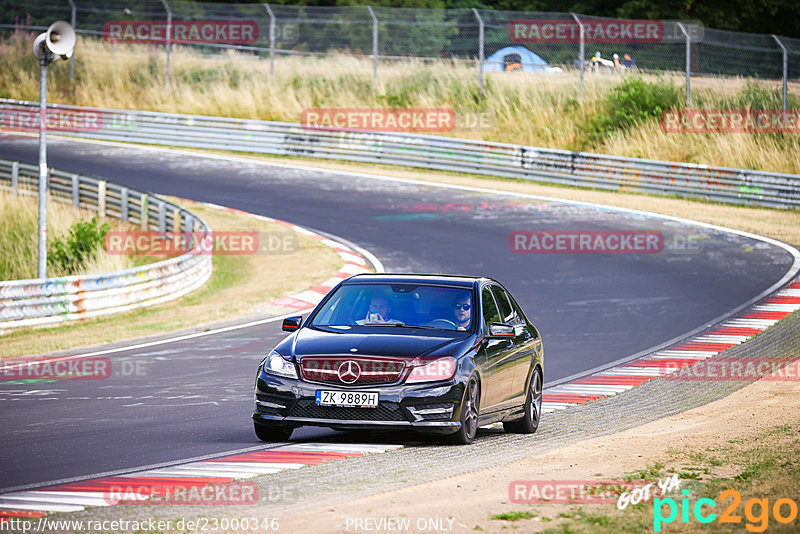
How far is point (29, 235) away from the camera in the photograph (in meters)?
27.5

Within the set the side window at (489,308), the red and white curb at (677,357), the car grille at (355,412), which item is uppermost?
the side window at (489,308)

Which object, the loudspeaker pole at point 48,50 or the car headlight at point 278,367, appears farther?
the loudspeaker pole at point 48,50

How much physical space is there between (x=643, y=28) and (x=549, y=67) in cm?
324

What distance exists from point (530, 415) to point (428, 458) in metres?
2.35

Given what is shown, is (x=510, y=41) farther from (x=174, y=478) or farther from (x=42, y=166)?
(x=174, y=478)

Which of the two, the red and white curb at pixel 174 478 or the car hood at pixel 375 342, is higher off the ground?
the car hood at pixel 375 342

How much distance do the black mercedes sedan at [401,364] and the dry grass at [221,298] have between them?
25.6 ft

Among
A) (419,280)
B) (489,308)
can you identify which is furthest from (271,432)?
(489,308)

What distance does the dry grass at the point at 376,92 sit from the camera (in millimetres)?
36062

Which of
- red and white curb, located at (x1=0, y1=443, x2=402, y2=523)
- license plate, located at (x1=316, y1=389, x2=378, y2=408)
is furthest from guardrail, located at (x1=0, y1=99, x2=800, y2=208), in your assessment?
red and white curb, located at (x1=0, y1=443, x2=402, y2=523)

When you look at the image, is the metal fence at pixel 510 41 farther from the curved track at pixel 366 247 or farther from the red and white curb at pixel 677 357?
the red and white curb at pixel 677 357

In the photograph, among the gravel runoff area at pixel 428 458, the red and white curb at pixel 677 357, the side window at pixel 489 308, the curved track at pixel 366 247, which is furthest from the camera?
the red and white curb at pixel 677 357

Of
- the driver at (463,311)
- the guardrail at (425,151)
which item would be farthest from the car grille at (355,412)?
the guardrail at (425,151)

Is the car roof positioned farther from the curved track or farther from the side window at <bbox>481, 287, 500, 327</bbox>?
the curved track
